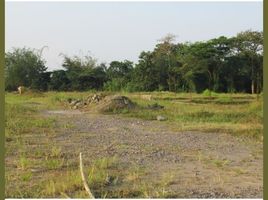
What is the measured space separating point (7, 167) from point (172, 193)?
1.42 meters

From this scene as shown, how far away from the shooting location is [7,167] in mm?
3502

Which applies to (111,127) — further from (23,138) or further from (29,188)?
(29,188)

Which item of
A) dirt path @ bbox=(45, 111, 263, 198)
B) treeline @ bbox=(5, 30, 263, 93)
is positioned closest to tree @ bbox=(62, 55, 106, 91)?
treeline @ bbox=(5, 30, 263, 93)

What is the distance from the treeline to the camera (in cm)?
811

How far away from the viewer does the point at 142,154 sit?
414 centimetres

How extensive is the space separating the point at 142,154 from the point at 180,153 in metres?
0.39

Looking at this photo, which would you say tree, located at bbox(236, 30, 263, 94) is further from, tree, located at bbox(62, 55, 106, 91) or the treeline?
tree, located at bbox(62, 55, 106, 91)

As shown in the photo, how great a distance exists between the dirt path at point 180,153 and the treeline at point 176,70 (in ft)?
7.07

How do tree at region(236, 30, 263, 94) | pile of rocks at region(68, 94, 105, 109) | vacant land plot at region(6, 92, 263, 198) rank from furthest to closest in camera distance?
pile of rocks at region(68, 94, 105, 109) < tree at region(236, 30, 263, 94) < vacant land plot at region(6, 92, 263, 198)

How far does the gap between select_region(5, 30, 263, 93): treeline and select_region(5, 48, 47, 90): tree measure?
0.02 metres

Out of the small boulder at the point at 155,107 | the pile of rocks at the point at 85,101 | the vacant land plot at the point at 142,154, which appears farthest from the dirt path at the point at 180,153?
the pile of rocks at the point at 85,101

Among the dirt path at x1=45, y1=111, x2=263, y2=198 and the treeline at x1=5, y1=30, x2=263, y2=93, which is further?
the treeline at x1=5, y1=30, x2=263, y2=93

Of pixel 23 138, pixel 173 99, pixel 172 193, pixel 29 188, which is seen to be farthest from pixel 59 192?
pixel 173 99

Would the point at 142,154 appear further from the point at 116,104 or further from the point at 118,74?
the point at 118,74
